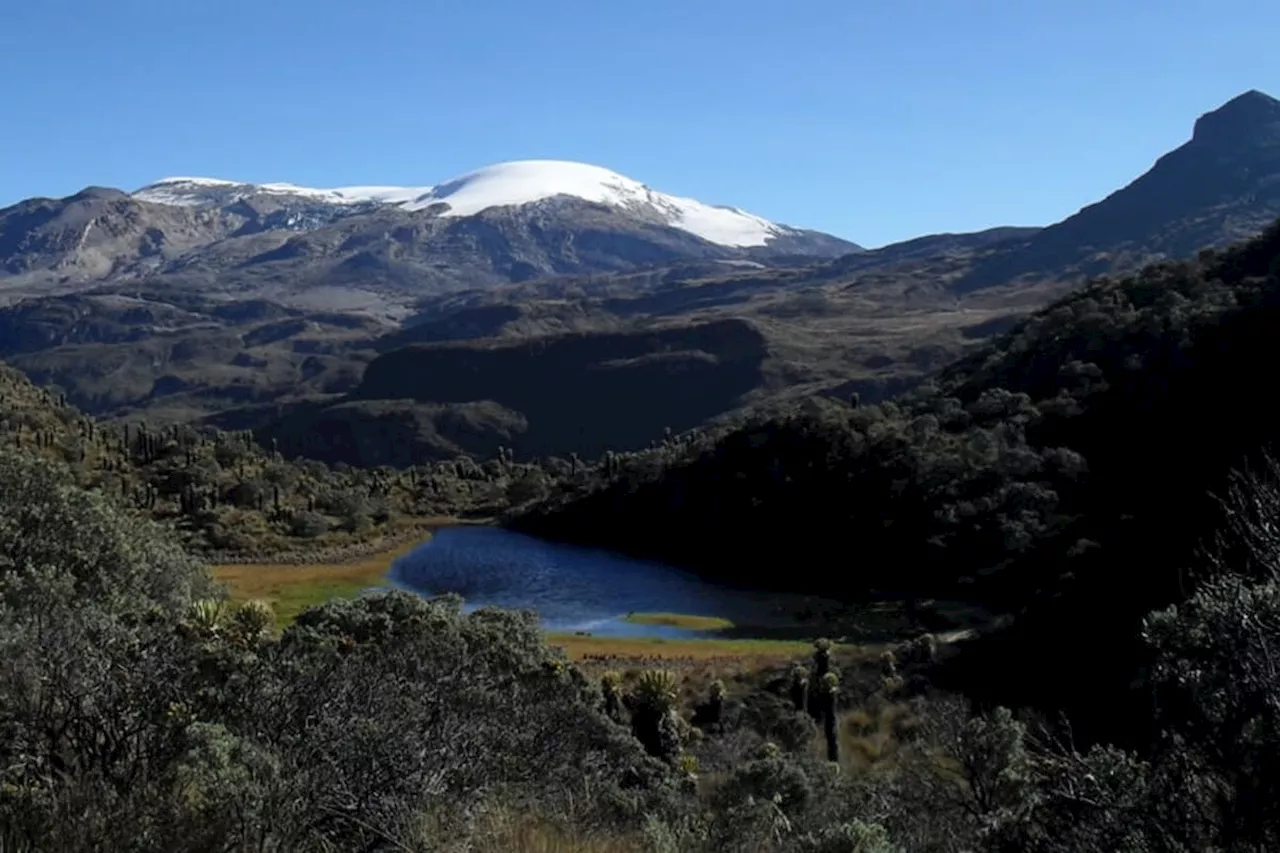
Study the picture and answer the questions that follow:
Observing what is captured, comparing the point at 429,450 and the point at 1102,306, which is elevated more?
the point at 1102,306

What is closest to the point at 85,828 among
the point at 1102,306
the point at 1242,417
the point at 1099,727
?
the point at 1099,727

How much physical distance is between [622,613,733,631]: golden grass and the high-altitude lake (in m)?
0.51

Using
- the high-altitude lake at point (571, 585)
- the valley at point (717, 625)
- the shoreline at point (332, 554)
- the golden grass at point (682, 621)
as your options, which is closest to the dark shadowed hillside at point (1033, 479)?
the valley at point (717, 625)

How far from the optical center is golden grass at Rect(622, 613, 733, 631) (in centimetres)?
4931

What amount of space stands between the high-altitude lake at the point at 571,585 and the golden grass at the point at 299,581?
1.61m

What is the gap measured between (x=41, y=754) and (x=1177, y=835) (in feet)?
25.0

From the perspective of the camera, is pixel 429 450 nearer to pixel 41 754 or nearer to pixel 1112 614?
pixel 1112 614

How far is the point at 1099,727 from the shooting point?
21984mm

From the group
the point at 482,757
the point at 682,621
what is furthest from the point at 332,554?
the point at 482,757

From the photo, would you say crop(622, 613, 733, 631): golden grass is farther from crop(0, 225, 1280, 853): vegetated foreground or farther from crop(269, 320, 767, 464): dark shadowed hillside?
crop(269, 320, 767, 464): dark shadowed hillside

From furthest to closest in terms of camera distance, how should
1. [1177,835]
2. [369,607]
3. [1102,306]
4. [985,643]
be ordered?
[1102,306]
[985,643]
[369,607]
[1177,835]

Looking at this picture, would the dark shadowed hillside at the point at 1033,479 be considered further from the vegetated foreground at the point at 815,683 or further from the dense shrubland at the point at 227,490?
the dense shrubland at the point at 227,490

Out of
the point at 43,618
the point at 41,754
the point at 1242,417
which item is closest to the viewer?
the point at 41,754

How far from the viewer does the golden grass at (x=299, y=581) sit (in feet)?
163
